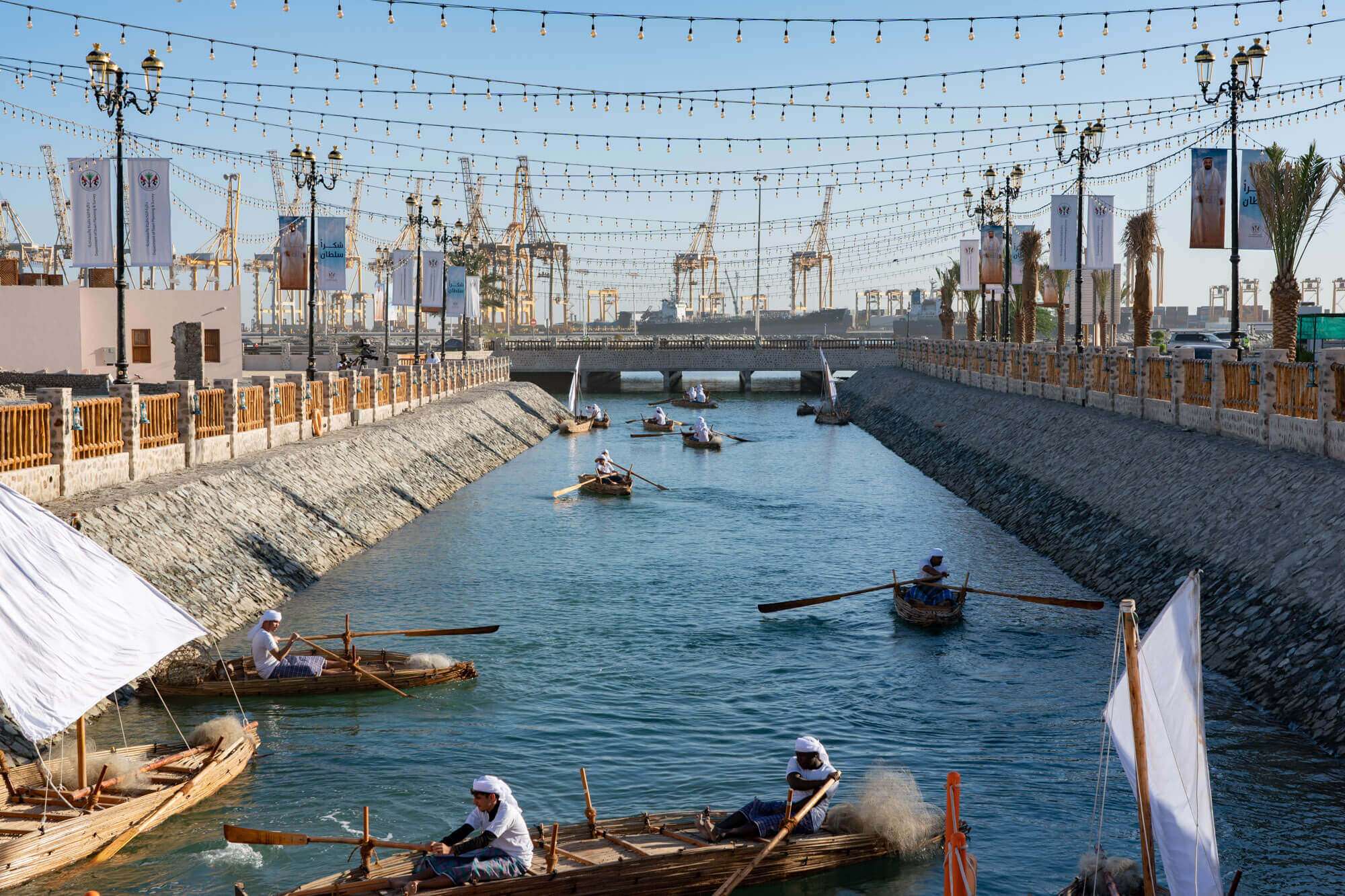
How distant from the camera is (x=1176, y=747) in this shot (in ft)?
34.4

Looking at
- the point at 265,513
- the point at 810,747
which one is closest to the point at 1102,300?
the point at 265,513

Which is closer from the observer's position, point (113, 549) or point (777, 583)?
point (113, 549)

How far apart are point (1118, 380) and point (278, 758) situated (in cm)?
3151

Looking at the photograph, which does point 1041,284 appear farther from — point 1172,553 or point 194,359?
point 1172,553

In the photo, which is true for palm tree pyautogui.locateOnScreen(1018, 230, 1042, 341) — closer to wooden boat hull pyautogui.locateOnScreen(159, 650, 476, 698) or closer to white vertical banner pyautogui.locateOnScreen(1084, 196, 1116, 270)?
white vertical banner pyautogui.locateOnScreen(1084, 196, 1116, 270)

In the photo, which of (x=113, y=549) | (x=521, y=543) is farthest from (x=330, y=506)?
(x=113, y=549)

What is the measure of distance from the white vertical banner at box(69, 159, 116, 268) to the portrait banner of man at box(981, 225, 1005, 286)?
146 ft

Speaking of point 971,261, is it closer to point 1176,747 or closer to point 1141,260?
point 1141,260

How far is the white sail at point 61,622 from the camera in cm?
1386

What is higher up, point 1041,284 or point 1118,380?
point 1041,284

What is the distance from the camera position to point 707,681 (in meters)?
22.9

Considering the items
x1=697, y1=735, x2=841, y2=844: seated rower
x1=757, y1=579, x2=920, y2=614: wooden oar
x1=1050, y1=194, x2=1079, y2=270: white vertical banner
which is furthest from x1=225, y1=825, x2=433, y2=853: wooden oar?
x1=1050, y1=194, x2=1079, y2=270: white vertical banner

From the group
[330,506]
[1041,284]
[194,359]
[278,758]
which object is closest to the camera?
[278,758]

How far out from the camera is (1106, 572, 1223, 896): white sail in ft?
34.1
